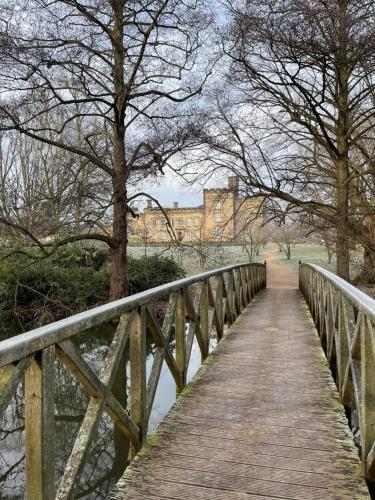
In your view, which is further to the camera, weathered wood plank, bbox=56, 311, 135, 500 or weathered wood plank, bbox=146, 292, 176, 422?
weathered wood plank, bbox=146, 292, 176, 422

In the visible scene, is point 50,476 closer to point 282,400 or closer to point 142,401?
point 142,401

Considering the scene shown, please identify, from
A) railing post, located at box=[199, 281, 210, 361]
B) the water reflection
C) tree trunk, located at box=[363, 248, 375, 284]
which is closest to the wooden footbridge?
railing post, located at box=[199, 281, 210, 361]

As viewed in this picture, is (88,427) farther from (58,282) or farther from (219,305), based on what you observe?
(58,282)

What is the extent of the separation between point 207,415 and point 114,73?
28.8ft

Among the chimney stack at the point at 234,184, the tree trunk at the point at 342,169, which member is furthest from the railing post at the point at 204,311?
the chimney stack at the point at 234,184

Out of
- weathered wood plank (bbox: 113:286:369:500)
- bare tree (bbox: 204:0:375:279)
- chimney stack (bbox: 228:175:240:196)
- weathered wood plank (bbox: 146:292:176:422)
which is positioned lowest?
weathered wood plank (bbox: 113:286:369:500)

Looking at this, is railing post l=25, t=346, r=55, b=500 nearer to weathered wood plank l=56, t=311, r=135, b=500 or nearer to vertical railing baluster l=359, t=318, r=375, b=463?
weathered wood plank l=56, t=311, r=135, b=500

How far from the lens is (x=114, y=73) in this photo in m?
10.4

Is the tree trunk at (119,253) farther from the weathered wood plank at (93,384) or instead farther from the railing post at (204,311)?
the weathered wood plank at (93,384)

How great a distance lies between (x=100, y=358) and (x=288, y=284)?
1449 centimetres

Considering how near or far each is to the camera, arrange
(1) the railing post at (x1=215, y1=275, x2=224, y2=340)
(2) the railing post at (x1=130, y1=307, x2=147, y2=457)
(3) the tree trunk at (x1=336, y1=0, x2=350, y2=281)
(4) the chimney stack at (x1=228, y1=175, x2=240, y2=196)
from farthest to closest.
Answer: (4) the chimney stack at (x1=228, y1=175, x2=240, y2=196)
(3) the tree trunk at (x1=336, y1=0, x2=350, y2=281)
(1) the railing post at (x1=215, y1=275, x2=224, y2=340)
(2) the railing post at (x1=130, y1=307, x2=147, y2=457)

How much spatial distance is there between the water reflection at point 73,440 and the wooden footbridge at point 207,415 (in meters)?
1.00

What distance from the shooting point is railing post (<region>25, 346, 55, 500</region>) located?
1.78m

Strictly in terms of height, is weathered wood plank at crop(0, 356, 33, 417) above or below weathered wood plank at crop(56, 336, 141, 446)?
above
